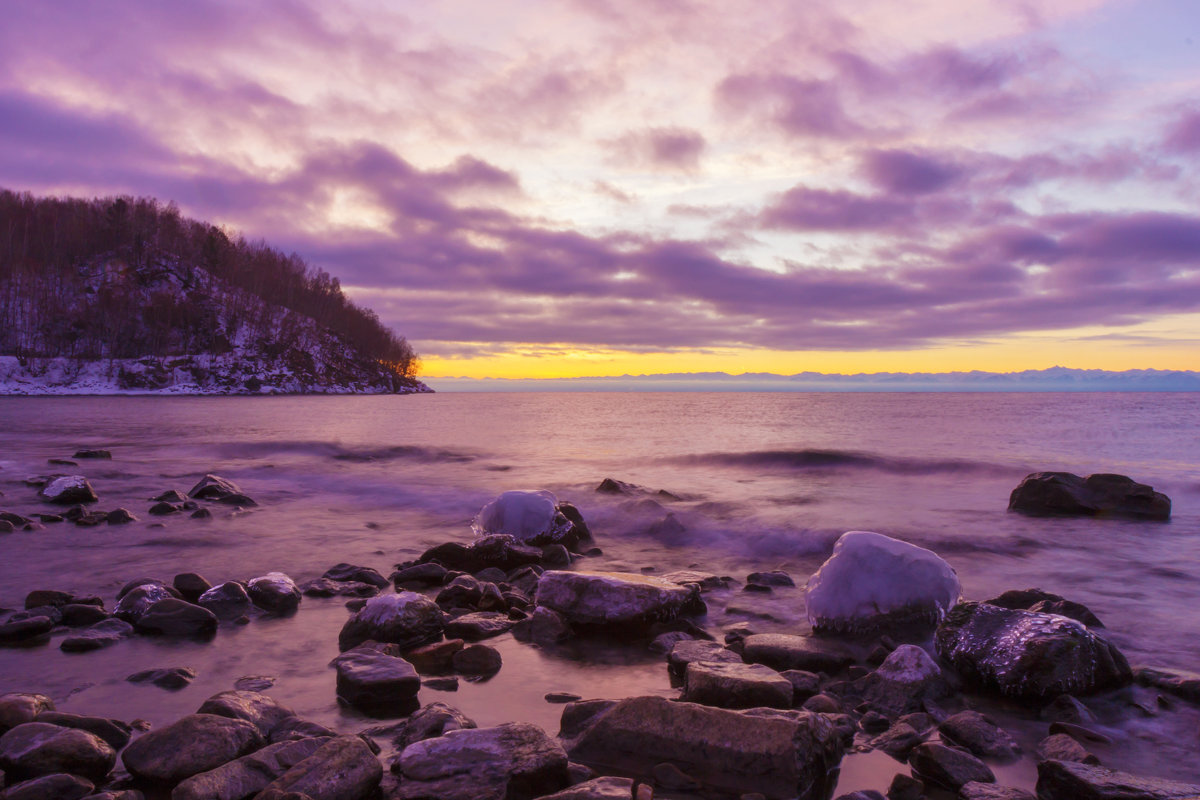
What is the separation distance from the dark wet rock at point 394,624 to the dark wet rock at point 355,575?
1.51 metres

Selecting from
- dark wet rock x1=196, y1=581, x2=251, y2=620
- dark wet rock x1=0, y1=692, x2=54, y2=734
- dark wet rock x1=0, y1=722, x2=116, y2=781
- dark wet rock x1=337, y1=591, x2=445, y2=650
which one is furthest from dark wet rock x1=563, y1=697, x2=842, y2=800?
dark wet rock x1=196, y1=581, x2=251, y2=620

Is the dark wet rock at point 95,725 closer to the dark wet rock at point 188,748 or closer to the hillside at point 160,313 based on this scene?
the dark wet rock at point 188,748

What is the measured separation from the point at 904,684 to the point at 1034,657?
81cm

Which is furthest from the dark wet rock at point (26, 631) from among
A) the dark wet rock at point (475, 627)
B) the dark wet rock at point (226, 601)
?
the dark wet rock at point (475, 627)

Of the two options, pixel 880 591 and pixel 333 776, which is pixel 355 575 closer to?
pixel 333 776

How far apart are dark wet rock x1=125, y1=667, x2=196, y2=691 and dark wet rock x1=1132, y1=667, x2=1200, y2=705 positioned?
219 inches

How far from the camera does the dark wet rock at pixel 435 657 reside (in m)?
4.17

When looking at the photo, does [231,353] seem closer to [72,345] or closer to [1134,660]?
[72,345]

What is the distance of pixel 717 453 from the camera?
2211 cm

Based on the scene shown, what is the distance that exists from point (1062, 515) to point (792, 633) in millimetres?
7566

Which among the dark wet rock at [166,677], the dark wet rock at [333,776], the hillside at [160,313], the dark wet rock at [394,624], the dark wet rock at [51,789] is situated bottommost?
the dark wet rock at [166,677]

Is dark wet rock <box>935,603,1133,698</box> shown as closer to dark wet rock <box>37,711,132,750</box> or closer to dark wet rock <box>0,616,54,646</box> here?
dark wet rock <box>37,711,132,750</box>

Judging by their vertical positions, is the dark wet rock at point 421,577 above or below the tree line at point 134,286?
below

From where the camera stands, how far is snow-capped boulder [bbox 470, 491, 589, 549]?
8.02m
